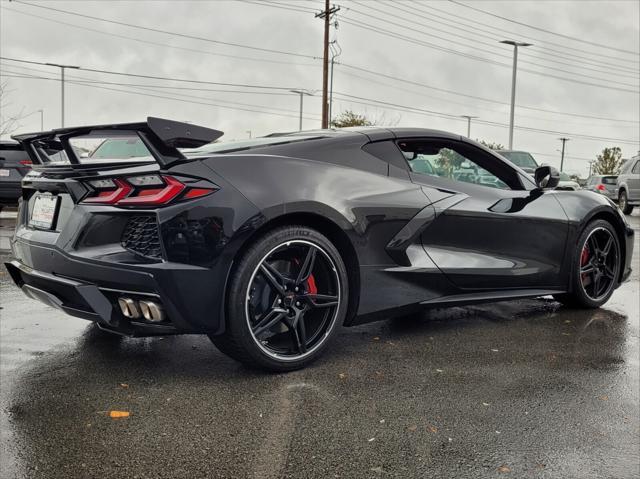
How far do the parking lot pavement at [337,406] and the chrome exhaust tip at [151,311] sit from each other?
37 cm

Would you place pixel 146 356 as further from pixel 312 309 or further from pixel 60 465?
pixel 60 465

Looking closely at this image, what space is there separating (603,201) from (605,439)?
3.09 m

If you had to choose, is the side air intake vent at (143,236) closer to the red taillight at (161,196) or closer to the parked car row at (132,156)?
the red taillight at (161,196)

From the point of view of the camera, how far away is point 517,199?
194 inches

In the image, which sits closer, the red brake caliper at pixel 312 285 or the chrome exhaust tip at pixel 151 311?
the chrome exhaust tip at pixel 151 311

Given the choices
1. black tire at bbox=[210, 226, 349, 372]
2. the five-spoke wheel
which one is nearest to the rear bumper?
black tire at bbox=[210, 226, 349, 372]

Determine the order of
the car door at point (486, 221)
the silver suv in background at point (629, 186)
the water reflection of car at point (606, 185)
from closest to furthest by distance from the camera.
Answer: the car door at point (486, 221) < the silver suv in background at point (629, 186) < the water reflection of car at point (606, 185)

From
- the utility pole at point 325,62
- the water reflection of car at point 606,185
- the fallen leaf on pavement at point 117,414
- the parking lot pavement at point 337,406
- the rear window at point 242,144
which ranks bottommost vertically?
the fallen leaf on pavement at point 117,414

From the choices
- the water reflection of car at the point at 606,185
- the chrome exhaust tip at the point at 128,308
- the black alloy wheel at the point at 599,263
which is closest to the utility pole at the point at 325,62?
the water reflection of car at the point at 606,185

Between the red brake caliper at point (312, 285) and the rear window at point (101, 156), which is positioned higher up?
the rear window at point (101, 156)

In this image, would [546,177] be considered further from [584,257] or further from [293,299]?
[293,299]

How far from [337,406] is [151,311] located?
1.01 m

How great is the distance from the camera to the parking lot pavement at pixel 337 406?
2.60 metres

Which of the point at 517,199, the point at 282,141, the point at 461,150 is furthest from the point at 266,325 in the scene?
the point at 517,199
